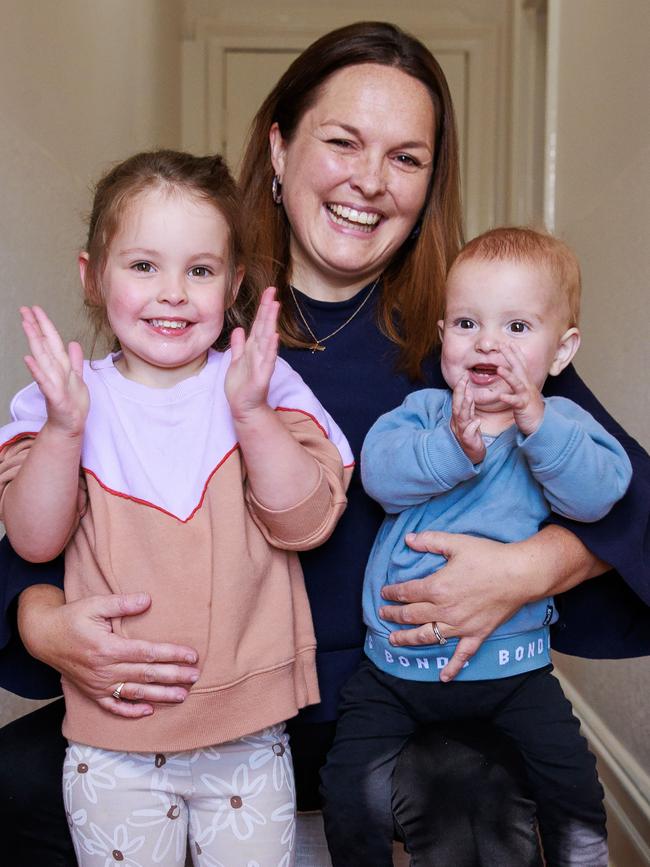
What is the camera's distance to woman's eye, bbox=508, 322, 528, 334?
4.52ft

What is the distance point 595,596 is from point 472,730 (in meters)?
0.33

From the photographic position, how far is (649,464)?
1471 millimetres

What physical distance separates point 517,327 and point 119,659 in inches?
27.6

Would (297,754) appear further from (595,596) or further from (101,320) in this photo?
(101,320)

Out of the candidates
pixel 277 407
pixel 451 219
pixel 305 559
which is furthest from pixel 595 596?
pixel 451 219

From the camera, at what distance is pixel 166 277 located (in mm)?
1272

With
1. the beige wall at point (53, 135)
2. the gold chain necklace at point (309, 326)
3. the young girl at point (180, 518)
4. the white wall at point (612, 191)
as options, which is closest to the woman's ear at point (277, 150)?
the gold chain necklace at point (309, 326)

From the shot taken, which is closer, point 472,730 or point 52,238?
point 472,730

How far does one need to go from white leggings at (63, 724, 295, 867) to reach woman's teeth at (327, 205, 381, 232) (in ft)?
2.87

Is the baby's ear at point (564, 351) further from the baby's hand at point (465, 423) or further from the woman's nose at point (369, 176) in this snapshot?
the woman's nose at point (369, 176)

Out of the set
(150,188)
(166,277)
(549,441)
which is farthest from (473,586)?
(150,188)

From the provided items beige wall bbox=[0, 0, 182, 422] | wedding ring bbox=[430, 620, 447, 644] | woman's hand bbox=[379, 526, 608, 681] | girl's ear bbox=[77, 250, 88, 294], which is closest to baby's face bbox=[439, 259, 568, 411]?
woman's hand bbox=[379, 526, 608, 681]

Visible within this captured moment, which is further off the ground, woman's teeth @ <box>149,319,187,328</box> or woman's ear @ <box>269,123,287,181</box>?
woman's ear @ <box>269,123,287,181</box>

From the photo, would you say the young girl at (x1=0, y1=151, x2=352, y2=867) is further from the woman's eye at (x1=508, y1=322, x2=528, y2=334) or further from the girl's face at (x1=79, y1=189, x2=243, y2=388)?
the woman's eye at (x1=508, y1=322, x2=528, y2=334)
